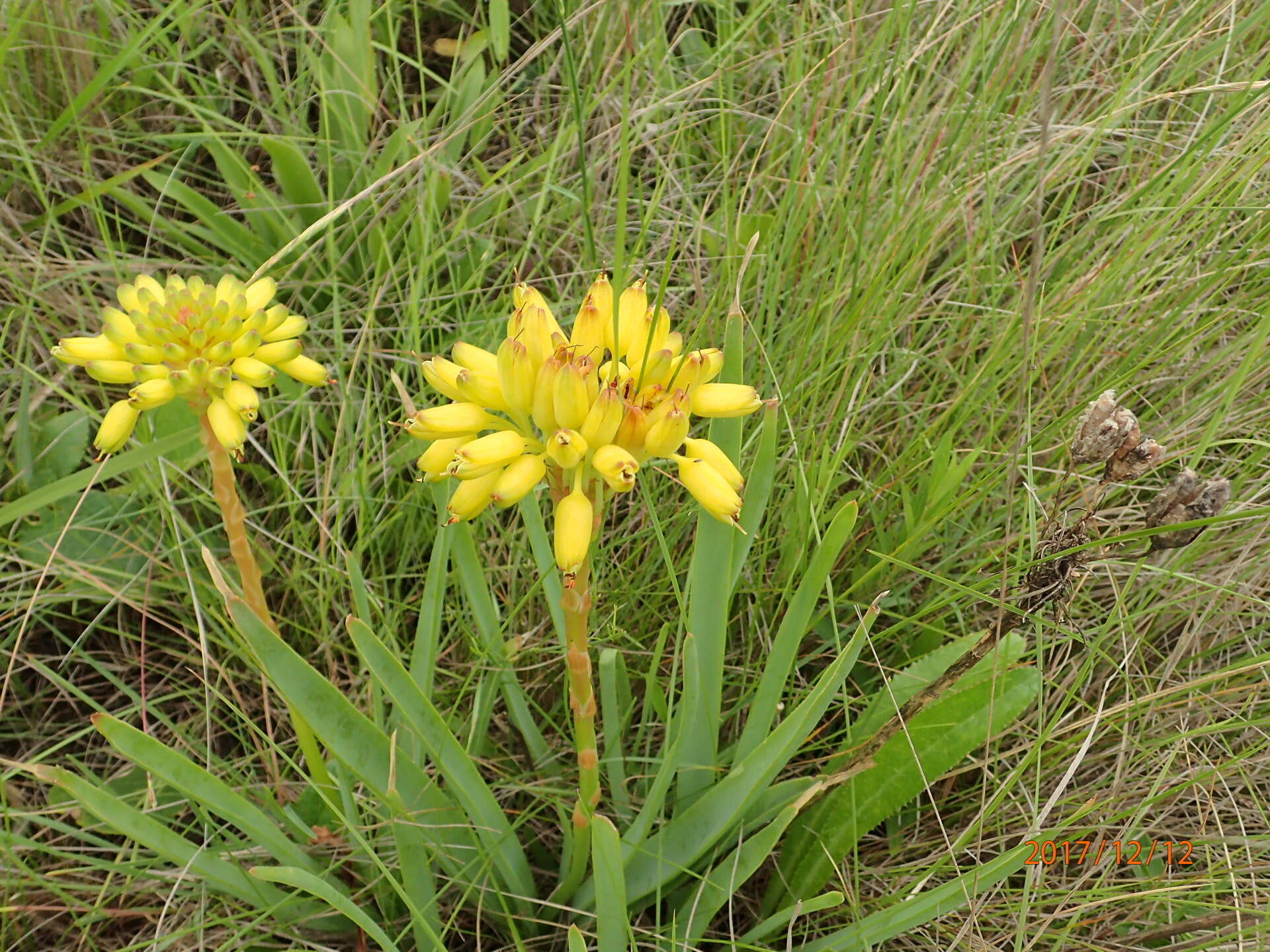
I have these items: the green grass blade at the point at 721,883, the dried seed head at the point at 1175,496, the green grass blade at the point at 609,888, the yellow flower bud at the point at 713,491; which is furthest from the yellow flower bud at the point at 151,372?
the dried seed head at the point at 1175,496

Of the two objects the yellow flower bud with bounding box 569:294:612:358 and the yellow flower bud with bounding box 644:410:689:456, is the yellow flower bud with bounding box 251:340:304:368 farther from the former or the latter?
the yellow flower bud with bounding box 644:410:689:456

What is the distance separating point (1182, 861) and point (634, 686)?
1.22 m

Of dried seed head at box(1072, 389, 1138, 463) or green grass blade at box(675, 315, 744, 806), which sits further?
green grass blade at box(675, 315, 744, 806)

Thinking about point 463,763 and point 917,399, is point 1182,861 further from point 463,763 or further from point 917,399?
point 463,763

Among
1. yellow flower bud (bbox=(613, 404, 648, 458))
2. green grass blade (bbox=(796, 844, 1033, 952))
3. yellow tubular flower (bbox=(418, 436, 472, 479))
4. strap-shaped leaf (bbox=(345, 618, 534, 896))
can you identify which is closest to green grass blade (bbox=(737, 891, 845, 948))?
green grass blade (bbox=(796, 844, 1033, 952))

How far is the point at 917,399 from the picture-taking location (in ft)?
9.34

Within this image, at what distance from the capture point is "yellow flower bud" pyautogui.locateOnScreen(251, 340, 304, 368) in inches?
73.9

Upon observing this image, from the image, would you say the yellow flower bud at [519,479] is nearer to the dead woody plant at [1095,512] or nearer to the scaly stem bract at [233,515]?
the scaly stem bract at [233,515]

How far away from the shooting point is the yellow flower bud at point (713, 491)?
154cm

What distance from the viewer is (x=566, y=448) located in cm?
145

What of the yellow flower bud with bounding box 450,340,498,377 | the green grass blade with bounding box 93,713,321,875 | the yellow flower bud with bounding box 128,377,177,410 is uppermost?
the yellow flower bud with bounding box 450,340,498,377

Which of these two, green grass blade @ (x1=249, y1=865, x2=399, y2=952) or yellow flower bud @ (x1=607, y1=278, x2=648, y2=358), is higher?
yellow flower bud @ (x1=607, y1=278, x2=648, y2=358)
